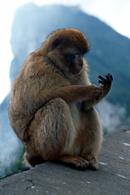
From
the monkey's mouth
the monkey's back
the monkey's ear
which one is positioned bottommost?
the monkey's back

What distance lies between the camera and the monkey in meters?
5.53

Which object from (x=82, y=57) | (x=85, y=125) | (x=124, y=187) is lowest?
(x=124, y=187)

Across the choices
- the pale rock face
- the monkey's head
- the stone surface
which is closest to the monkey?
the monkey's head

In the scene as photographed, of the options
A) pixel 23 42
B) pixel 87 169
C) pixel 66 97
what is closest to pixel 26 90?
pixel 66 97

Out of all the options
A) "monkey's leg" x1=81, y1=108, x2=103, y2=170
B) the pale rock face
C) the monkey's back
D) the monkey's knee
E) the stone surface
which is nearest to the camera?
the stone surface

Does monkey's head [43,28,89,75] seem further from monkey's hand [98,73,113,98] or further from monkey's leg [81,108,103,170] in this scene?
monkey's leg [81,108,103,170]

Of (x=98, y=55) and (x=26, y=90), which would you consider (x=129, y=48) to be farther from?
(x=26, y=90)

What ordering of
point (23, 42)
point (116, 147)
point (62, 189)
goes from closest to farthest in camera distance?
point (62, 189) < point (116, 147) < point (23, 42)

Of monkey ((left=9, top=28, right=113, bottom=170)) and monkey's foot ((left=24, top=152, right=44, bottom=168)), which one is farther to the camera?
monkey's foot ((left=24, top=152, right=44, bottom=168))

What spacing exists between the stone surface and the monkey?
171 mm

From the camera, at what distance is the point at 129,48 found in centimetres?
1178

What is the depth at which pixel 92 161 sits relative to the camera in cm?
586

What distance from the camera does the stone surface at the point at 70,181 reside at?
15.6 feet

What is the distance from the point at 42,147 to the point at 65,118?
0.34 metres
